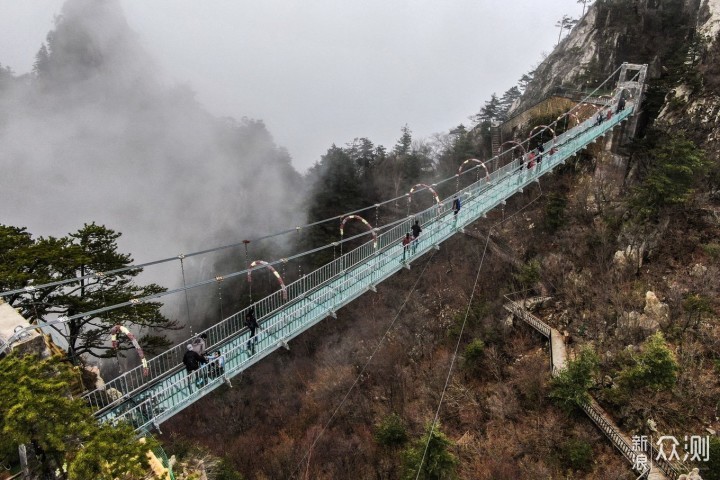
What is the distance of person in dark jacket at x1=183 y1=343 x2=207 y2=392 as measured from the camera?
922 cm

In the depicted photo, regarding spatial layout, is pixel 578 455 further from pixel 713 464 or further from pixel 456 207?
pixel 456 207

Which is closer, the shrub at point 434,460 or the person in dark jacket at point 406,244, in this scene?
the shrub at point 434,460

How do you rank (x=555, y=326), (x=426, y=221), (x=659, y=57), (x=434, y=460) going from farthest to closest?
(x=659, y=57) → (x=555, y=326) → (x=426, y=221) → (x=434, y=460)

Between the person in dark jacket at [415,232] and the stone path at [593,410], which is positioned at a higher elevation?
the person in dark jacket at [415,232]

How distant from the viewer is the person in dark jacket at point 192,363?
30.2 feet

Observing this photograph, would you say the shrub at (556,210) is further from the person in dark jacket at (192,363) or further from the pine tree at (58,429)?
the pine tree at (58,429)

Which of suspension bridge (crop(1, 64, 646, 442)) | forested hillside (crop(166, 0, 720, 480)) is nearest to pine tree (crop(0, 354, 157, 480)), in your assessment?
suspension bridge (crop(1, 64, 646, 442))

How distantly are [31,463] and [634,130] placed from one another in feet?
76.6

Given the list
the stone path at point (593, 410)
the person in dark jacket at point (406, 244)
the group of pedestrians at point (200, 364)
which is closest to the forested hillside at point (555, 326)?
the stone path at point (593, 410)

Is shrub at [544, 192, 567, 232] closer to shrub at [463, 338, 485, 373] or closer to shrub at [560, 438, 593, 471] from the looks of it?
shrub at [463, 338, 485, 373]

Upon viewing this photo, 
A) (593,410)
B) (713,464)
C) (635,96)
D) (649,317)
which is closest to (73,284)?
(593,410)

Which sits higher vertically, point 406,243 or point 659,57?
point 659,57

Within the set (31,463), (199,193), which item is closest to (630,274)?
(31,463)

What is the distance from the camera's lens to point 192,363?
9281 millimetres
